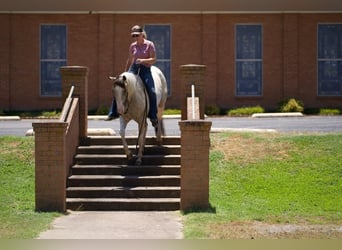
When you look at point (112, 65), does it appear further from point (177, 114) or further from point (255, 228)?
point (255, 228)

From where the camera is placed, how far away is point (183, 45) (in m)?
33.5

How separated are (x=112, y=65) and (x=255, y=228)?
831 inches

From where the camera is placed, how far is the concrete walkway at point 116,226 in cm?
1247

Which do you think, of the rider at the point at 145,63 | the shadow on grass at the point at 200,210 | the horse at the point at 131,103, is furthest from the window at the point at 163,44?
the shadow on grass at the point at 200,210

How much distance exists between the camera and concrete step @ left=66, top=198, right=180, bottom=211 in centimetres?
1531

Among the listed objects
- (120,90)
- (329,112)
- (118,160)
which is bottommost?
(118,160)

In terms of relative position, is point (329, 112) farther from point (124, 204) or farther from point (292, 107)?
point (124, 204)

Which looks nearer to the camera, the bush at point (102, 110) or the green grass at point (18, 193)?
the green grass at point (18, 193)

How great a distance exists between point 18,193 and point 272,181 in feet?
16.4

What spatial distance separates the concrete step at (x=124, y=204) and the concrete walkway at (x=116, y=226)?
25 centimetres

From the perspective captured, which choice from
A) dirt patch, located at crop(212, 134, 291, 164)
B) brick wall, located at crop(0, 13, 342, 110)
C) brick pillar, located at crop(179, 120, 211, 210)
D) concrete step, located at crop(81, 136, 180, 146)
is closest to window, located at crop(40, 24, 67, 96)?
brick wall, located at crop(0, 13, 342, 110)

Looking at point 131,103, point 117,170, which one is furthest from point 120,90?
point 117,170

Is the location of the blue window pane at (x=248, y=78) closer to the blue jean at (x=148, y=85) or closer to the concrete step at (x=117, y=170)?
the blue jean at (x=148, y=85)

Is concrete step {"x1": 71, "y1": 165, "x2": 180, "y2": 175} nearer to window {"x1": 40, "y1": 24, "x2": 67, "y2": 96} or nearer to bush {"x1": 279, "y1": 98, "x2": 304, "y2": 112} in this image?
bush {"x1": 279, "y1": 98, "x2": 304, "y2": 112}
